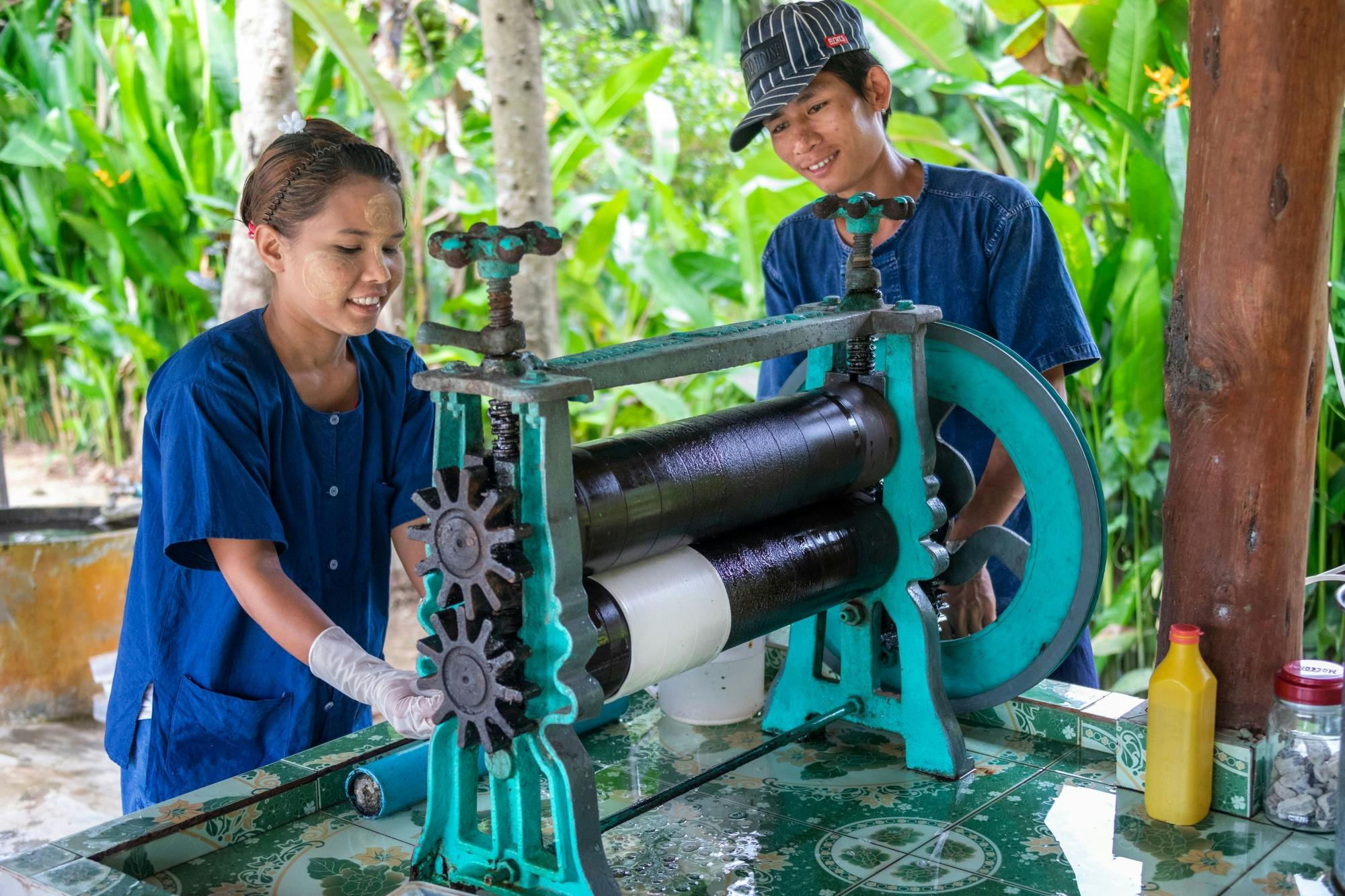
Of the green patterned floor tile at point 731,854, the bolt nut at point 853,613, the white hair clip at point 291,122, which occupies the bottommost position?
the green patterned floor tile at point 731,854

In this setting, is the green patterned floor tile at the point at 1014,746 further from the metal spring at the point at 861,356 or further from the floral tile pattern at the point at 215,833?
the floral tile pattern at the point at 215,833

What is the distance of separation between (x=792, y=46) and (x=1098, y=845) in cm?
134

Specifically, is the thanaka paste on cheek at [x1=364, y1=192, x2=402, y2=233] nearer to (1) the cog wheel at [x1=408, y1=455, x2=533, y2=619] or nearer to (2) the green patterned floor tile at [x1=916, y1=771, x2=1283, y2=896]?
(1) the cog wheel at [x1=408, y1=455, x2=533, y2=619]

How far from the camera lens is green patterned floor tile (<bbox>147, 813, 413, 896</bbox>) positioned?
1499 mm

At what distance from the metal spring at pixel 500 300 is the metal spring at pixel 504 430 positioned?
0.26 feet

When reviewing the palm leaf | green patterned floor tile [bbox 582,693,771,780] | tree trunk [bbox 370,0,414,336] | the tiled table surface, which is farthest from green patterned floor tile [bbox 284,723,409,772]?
tree trunk [bbox 370,0,414,336]

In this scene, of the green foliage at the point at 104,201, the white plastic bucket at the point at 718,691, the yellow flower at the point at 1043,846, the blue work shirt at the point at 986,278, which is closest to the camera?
the yellow flower at the point at 1043,846

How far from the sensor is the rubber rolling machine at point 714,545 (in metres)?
1.31

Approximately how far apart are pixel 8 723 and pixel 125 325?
2.57 meters

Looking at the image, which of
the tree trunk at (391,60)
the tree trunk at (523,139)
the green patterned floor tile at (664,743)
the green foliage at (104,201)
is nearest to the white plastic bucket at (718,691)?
the green patterned floor tile at (664,743)

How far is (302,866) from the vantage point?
5.10 ft

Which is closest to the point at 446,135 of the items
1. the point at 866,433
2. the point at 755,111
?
the point at 755,111

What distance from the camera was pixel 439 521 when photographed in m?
1.33

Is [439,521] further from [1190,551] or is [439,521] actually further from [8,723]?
[8,723]
